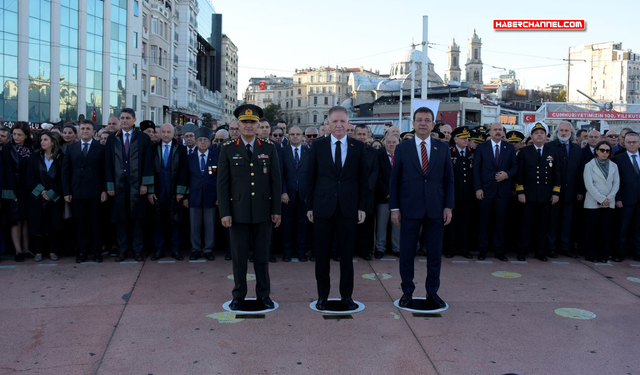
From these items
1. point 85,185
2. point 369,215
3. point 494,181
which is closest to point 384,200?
point 369,215

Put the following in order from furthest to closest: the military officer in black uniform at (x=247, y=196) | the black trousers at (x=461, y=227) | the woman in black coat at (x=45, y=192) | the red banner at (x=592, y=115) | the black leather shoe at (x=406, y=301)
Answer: the red banner at (x=592, y=115)
the black trousers at (x=461, y=227)
the woman in black coat at (x=45, y=192)
the black leather shoe at (x=406, y=301)
the military officer in black uniform at (x=247, y=196)

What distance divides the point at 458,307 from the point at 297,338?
1.95m

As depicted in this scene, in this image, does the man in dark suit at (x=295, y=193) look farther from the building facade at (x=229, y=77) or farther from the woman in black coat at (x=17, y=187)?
the building facade at (x=229, y=77)

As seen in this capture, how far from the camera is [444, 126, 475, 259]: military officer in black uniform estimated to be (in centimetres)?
863

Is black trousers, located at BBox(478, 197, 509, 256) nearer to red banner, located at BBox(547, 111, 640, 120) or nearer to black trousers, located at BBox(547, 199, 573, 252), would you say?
black trousers, located at BBox(547, 199, 573, 252)

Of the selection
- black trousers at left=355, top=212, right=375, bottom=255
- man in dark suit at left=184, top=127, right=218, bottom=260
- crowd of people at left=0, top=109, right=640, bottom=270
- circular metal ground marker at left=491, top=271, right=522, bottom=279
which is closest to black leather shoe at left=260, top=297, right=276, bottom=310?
crowd of people at left=0, top=109, right=640, bottom=270

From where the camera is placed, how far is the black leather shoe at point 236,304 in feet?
18.8

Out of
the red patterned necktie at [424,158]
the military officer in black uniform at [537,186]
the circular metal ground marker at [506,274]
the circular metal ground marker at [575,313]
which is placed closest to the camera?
the circular metal ground marker at [575,313]

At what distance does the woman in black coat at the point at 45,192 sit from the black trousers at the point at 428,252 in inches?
201

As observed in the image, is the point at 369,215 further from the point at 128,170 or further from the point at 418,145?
the point at 128,170

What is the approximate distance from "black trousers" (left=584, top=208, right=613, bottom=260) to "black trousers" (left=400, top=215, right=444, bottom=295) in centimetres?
383

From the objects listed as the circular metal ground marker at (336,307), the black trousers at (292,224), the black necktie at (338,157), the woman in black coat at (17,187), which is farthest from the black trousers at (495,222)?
the woman in black coat at (17,187)

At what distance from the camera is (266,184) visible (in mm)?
5887

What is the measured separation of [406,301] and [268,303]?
145cm
